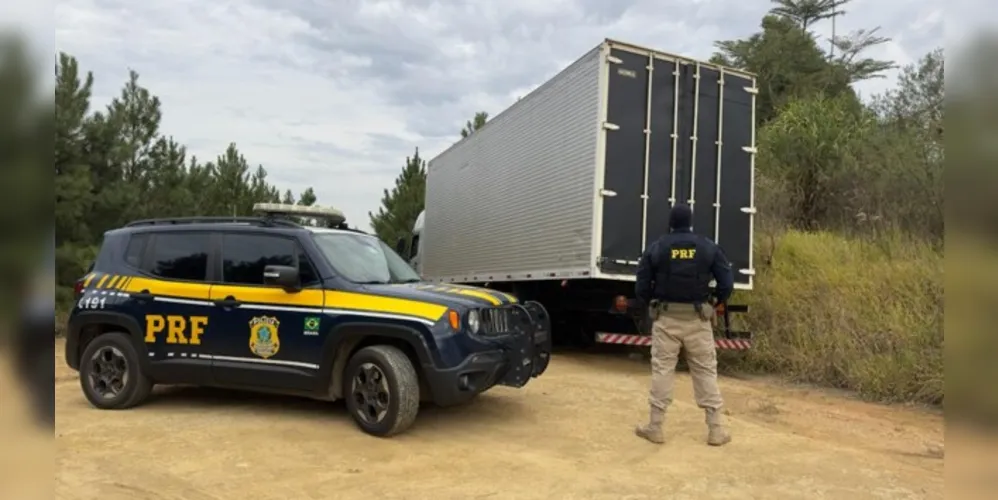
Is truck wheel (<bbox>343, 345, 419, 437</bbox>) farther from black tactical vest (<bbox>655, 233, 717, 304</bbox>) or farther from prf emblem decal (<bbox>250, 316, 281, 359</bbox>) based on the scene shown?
black tactical vest (<bbox>655, 233, 717, 304</bbox>)

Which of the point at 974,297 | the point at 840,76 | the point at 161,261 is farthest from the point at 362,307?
the point at 840,76

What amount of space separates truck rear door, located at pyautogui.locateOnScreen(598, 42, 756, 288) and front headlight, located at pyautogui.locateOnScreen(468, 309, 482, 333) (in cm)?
344

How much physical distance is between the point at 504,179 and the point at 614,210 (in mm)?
3577

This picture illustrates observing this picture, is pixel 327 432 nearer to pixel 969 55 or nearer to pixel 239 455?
pixel 239 455

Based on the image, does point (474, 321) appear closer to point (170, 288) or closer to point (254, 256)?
point (254, 256)

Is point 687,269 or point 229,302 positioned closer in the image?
point 687,269

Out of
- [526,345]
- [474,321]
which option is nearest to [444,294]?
[474,321]

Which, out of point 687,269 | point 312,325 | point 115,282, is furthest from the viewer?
point 115,282

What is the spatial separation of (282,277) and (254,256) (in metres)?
0.65

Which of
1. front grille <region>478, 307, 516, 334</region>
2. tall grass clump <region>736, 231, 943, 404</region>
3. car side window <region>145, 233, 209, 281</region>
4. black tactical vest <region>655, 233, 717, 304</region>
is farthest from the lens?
tall grass clump <region>736, 231, 943, 404</region>

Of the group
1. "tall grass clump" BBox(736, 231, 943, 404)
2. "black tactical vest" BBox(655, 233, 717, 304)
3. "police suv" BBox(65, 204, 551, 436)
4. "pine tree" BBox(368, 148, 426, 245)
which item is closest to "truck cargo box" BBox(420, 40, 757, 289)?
"tall grass clump" BBox(736, 231, 943, 404)

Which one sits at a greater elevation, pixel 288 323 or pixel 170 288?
pixel 170 288

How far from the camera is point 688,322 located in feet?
19.2

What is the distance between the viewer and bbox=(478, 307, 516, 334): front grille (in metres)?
5.95
